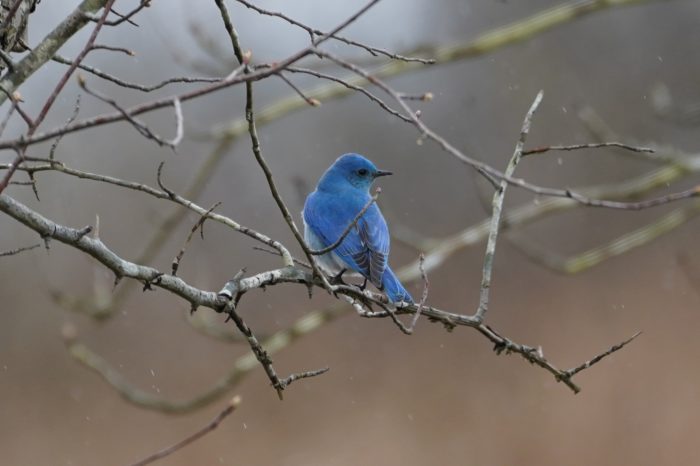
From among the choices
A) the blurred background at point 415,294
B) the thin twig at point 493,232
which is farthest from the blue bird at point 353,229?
the blurred background at point 415,294

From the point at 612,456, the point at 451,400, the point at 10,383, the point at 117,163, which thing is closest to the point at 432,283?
the point at 451,400

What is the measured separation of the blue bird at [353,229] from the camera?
4125 mm

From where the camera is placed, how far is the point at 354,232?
438 cm

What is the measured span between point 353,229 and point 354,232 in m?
0.03

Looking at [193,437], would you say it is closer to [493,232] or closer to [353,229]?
[493,232]

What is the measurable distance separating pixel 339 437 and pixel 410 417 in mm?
843

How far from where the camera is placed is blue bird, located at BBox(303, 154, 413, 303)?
4125 mm

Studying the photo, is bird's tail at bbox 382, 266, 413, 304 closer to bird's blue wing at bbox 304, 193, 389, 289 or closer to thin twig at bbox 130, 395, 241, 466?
bird's blue wing at bbox 304, 193, 389, 289

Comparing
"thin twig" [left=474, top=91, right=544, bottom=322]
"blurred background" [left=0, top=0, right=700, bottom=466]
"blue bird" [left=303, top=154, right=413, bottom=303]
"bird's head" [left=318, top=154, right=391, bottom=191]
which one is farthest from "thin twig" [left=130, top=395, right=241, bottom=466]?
"blurred background" [left=0, top=0, right=700, bottom=466]

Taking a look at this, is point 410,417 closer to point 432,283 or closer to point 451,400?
point 451,400

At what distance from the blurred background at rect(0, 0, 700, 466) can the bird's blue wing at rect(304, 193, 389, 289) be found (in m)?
4.69

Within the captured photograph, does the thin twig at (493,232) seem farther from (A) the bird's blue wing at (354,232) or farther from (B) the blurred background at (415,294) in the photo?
(B) the blurred background at (415,294)

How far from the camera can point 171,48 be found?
589 cm

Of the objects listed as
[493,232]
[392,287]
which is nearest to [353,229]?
[392,287]
